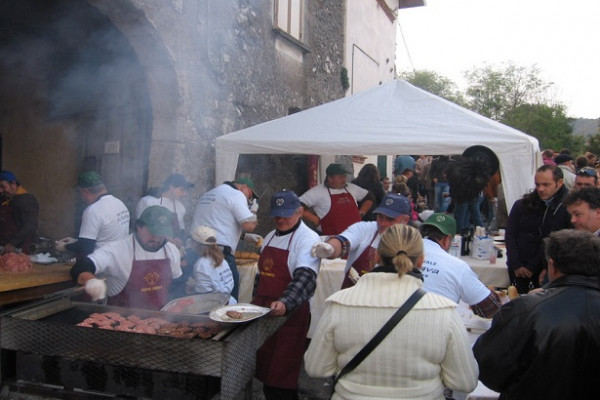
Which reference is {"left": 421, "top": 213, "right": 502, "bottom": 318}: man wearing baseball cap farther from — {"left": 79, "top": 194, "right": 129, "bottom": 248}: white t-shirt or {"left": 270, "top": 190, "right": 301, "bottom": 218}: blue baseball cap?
{"left": 79, "top": 194, "right": 129, "bottom": 248}: white t-shirt

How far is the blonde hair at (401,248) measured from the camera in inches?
85.1

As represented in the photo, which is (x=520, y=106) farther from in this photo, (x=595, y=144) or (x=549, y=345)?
(x=549, y=345)

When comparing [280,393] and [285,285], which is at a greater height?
[285,285]

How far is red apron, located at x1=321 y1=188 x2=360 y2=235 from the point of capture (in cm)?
643

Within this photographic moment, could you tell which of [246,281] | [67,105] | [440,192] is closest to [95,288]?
[246,281]

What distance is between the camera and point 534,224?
14.7 feet

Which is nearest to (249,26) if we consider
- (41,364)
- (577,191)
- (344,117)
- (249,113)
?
(249,113)

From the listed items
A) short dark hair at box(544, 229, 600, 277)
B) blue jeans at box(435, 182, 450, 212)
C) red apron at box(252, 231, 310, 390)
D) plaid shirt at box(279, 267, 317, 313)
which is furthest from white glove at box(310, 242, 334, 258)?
blue jeans at box(435, 182, 450, 212)

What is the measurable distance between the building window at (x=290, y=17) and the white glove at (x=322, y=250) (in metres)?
5.95

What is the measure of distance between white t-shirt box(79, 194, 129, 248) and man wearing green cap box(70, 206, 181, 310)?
29.8 inches

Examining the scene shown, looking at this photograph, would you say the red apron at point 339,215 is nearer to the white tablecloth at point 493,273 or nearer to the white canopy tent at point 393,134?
the white canopy tent at point 393,134

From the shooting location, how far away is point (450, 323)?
2.09m

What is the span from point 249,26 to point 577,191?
5389mm

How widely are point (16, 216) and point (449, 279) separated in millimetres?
4539
